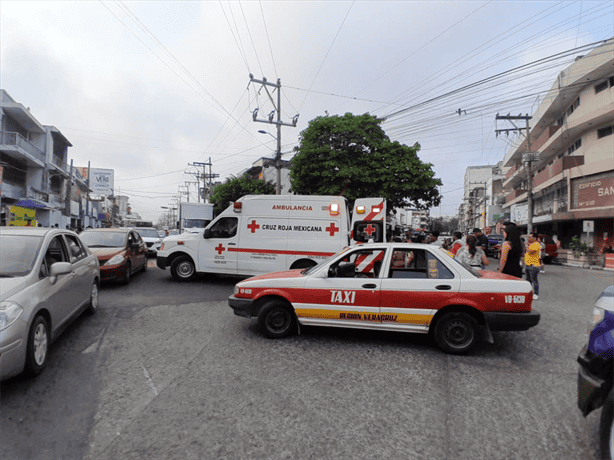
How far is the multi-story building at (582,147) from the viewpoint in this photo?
20.5 metres

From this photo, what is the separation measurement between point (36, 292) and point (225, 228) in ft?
19.1

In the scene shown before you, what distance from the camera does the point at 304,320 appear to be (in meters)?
5.05

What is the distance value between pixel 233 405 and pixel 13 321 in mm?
2088

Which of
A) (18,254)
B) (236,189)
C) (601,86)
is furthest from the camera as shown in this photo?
(236,189)

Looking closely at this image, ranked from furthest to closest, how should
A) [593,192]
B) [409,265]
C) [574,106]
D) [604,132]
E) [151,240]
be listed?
1. [574,106]
2. [604,132]
3. [593,192]
4. [151,240]
5. [409,265]

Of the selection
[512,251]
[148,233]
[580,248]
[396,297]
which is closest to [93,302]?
[396,297]

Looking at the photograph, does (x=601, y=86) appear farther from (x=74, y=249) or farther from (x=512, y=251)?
(x=74, y=249)

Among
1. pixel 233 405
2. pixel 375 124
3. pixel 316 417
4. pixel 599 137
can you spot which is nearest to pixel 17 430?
pixel 233 405

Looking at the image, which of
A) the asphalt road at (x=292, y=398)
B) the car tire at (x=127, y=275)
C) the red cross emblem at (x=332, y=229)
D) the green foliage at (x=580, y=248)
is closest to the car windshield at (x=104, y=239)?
the car tire at (x=127, y=275)

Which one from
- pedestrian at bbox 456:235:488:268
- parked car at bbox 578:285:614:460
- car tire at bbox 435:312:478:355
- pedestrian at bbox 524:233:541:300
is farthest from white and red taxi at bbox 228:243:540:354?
pedestrian at bbox 524:233:541:300

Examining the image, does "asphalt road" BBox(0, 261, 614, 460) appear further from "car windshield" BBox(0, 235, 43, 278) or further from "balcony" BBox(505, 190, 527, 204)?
"balcony" BBox(505, 190, 527, 204)

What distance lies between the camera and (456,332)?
15.4 ft

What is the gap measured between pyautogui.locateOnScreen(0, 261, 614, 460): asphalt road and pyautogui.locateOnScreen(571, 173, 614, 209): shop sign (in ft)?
64.0

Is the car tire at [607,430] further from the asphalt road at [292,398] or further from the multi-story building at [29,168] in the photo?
the multi-story building at [29,168]
